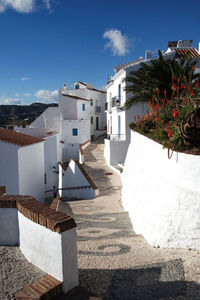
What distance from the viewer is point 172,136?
288 inches

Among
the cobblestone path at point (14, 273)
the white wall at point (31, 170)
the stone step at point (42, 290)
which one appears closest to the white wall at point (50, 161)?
the white wall at point (31, 170)

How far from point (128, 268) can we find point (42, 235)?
7.03ft

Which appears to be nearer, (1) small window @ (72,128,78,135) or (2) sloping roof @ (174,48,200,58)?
(2) sloping roof @ (174,48,200,58)

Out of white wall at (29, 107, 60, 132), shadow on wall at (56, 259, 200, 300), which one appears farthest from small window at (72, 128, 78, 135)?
shadow on wall at (56, 259, 200, 300)

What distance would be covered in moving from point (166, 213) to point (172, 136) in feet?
7.35

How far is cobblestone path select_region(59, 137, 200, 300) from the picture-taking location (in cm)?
438

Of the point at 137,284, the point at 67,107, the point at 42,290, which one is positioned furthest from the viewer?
the point at 67,107

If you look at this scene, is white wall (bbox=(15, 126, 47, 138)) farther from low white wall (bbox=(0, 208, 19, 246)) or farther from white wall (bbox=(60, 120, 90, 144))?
low white wall (bbox=(0, 208, 19, 246))

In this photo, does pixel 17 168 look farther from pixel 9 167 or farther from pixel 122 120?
pixel 122 120

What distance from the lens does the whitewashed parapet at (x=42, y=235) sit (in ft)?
13.3

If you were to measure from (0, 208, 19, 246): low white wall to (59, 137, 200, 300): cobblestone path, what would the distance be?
1.57 m

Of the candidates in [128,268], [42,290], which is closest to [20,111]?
[128,268]

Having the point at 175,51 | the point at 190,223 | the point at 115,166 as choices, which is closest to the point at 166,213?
the point at 190,223

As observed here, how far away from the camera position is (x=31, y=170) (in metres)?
16.5
